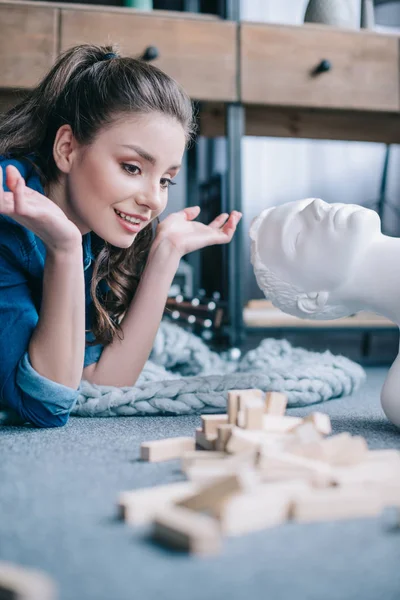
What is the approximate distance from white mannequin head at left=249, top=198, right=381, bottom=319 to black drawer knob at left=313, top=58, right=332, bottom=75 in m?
1.00

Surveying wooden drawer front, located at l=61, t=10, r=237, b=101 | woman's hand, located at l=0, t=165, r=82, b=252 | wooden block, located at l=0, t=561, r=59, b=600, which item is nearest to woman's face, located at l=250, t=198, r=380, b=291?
woman's hand, located at l=0, t=165, r=82, b=252

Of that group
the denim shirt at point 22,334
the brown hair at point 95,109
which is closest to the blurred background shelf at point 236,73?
the brown hair at point 95,109

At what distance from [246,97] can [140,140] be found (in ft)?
2.83

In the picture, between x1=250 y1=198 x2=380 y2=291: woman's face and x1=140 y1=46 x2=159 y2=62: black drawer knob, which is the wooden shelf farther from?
x1=250 y1=198 x2=380 y2=291: woman's face

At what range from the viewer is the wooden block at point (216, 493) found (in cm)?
51

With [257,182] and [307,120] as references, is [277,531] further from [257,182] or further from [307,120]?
[257,182]

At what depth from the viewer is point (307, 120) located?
6.48 ft

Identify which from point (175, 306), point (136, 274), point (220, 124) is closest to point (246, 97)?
point (220, 124)

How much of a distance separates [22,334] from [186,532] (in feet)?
1.86

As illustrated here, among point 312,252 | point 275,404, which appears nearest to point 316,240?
point 312,252

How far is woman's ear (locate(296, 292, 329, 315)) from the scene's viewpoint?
92 cm

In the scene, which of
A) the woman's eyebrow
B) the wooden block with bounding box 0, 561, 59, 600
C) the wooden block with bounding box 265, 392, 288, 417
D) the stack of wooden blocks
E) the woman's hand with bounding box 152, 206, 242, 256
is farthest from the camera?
the woman's hand with bounding box 152, 206, 242, 256

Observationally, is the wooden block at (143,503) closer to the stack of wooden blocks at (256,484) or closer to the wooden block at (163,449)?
the stack of wooden blocks at (256,484)

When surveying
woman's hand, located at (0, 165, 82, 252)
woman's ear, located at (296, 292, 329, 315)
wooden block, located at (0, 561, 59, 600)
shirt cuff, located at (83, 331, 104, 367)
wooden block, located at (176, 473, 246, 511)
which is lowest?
shirt cuff, located at (83, 331, 104, 367)
